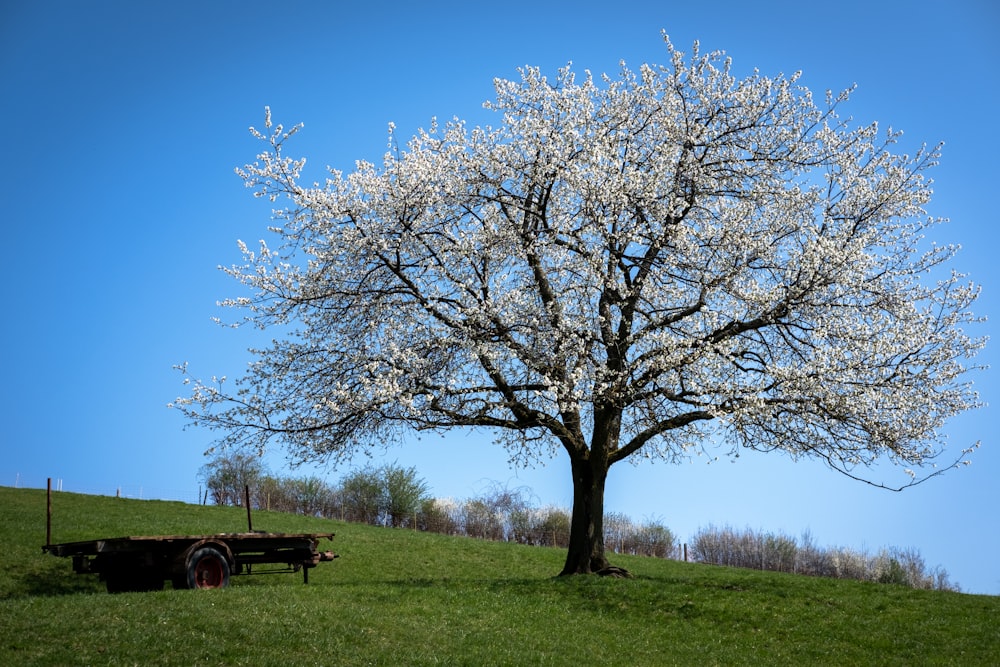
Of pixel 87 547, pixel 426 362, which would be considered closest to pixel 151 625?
pixel 87 547

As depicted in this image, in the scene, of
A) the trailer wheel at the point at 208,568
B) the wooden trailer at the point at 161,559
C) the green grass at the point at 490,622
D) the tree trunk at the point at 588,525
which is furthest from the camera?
the tree trunk at the point at 588,525

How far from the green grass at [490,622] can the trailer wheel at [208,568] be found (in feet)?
2.75

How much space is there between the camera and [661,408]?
2173 centimetres

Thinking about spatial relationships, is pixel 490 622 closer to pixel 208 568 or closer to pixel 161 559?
pixel 208 568

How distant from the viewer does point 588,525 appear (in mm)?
22406

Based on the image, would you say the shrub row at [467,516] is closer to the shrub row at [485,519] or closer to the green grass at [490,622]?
the shrub row at [485,519]

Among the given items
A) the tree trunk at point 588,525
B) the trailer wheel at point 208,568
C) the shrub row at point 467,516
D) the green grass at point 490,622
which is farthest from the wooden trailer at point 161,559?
the shrub row at point 467,516

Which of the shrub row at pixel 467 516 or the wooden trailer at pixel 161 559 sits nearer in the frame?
the wooden trailer at pixel 161 559

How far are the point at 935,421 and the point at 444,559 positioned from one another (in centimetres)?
1602

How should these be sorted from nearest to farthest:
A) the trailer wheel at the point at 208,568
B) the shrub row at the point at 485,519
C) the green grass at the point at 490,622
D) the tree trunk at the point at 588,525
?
1. the green grass at the point at 490,622
2. the trailer wheel at the point at 208,568
3. the tree trunk at the point at 588,525
4. the shrub row at the point at 485,519

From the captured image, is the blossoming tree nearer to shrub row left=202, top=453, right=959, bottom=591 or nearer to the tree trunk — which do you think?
the tree trunk

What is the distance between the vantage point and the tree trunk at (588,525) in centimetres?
2227

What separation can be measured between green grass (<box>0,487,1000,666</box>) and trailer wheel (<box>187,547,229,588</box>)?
838 millimetres

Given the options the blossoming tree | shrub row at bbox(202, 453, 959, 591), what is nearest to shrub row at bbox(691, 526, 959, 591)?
shrub row at bbox(202, 453, 959, 591)
